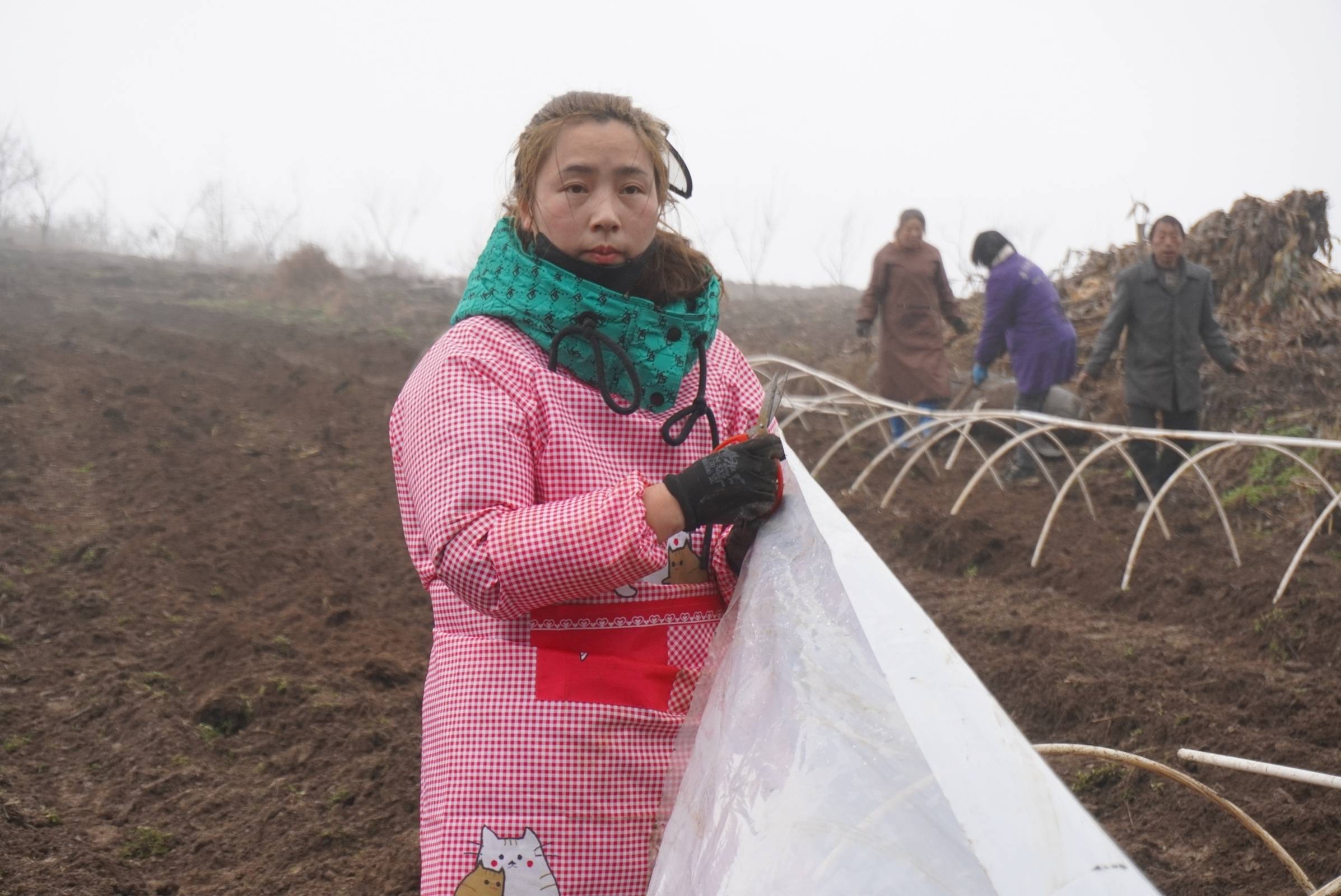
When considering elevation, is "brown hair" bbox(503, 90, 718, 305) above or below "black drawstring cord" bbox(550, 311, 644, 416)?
above

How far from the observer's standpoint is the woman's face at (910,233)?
23.4 feet

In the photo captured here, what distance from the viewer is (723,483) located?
3.83 ft

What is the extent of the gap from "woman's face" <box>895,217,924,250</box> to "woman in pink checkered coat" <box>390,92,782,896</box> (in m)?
5.97

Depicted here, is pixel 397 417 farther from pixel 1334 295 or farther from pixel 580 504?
pixel 1334 295

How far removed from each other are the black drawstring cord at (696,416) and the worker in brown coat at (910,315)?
585cm

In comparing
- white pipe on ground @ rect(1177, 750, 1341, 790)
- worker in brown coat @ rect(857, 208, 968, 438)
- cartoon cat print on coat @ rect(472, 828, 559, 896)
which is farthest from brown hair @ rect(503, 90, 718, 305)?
worker in brown coat @ rect(857, 208, 968, 438)

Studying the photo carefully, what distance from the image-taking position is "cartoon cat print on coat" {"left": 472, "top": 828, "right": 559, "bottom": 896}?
1.21m

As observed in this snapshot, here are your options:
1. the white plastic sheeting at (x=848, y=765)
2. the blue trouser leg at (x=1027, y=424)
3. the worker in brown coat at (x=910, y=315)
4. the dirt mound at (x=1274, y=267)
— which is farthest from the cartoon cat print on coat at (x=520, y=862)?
the dirt mound at (x=1274, y=267)

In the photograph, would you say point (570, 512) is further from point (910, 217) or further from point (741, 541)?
point (910, 217)

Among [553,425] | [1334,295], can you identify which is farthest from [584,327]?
[1334,295]

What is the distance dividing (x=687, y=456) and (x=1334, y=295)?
8.87 metres

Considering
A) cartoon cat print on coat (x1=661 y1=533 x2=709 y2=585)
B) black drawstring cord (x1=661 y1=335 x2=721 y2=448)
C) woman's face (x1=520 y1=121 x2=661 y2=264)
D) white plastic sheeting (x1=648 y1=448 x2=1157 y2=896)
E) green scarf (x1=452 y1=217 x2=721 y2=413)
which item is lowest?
white plastic sheeting (x1=648 y1=448 x2=1157 y2=896)

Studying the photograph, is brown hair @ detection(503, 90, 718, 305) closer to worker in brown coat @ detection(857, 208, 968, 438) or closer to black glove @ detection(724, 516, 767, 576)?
black glove @ detection(724, 516, 767, 576)

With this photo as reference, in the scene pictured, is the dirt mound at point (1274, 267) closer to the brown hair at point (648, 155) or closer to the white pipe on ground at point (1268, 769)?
the white pipe on ground at point (1268, 769)
